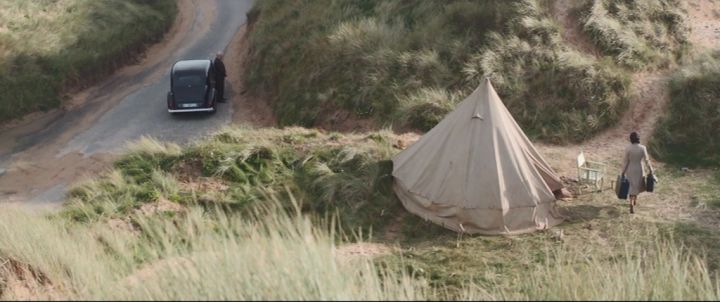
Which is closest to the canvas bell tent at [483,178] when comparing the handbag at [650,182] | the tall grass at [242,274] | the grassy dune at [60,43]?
the handbag at [650,182]

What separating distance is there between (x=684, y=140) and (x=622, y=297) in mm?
11467

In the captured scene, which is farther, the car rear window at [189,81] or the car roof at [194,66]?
the car roof at [194,66]

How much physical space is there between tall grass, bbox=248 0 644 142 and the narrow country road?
10.9 ft

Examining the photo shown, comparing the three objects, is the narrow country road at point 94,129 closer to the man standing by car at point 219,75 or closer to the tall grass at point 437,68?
the man standing by car at point 219,75

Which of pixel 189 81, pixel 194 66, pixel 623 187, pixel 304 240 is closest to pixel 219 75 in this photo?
pixel 194 66

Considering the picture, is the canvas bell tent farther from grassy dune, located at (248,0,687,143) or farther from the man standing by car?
the man standing by car

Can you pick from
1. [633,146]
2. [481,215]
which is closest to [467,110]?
[481,215]

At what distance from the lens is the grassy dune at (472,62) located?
17.7 m

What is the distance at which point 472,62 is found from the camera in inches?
757

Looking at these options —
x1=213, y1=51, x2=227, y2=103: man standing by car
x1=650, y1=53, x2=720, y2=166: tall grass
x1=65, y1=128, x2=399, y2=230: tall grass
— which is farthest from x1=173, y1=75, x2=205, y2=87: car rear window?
x1=650, y1=53, x2=720, y2=166: tall grass

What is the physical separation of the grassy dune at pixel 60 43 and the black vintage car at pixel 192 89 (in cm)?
486

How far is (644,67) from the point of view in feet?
62.2

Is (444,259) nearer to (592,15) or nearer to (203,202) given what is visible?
(203,202)

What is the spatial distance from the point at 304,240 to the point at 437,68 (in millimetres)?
13729
